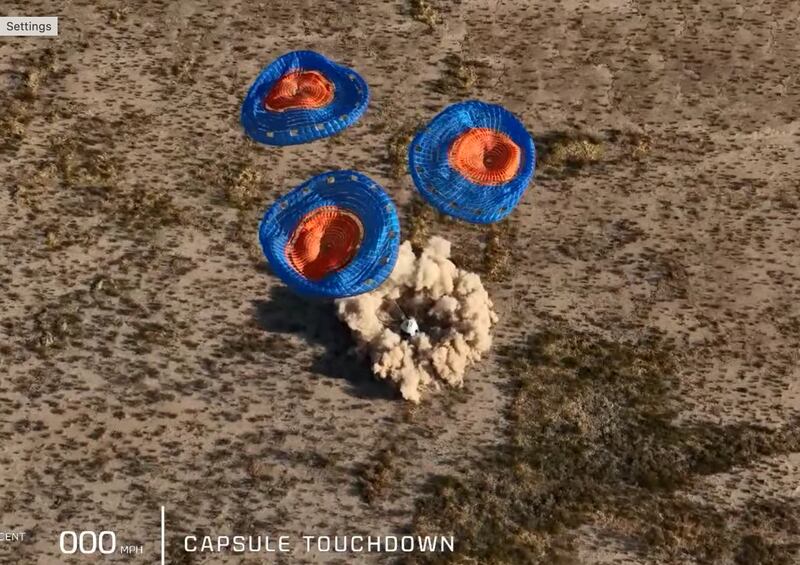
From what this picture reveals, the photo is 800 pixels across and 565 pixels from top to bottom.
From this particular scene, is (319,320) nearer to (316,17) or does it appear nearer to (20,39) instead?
(316,17)

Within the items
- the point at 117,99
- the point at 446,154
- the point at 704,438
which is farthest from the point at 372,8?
the point at 704,438

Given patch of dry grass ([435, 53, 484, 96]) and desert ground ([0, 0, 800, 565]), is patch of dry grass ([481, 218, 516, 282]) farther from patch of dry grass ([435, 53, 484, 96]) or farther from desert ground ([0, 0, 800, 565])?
patch of dry grass ([435, 53, 484, 96])

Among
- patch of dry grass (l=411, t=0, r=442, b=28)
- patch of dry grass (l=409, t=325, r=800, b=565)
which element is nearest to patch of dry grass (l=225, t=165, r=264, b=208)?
patch of dry grass (l=411, t=0, r=442, b=28)

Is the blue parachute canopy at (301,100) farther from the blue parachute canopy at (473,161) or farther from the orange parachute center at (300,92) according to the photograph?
the blue parachute canopy at (473,161)

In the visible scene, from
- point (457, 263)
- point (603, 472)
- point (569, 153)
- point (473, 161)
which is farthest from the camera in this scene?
point (569, 153)

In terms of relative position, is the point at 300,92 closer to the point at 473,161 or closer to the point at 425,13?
the point at 425,13

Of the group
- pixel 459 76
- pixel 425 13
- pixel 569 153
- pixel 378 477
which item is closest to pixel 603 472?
pixel 378 477
